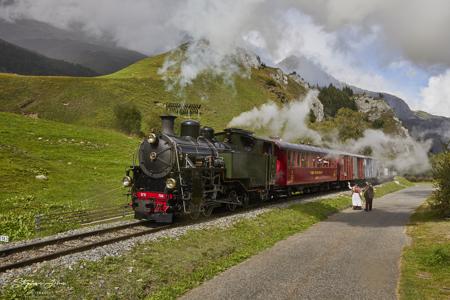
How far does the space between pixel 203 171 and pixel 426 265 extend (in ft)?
27.9

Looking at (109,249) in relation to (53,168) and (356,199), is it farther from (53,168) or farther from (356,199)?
(53,168)

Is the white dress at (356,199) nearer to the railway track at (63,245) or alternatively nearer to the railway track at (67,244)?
the railway track at (67,244)

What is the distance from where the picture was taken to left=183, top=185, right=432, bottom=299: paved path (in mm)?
8414

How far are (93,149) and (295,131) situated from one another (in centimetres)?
2093

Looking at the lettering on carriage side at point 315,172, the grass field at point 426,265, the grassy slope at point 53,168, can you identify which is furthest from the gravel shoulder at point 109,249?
the lettering on carriage side at point 315,172

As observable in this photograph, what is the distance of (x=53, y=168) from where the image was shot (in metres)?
26.6

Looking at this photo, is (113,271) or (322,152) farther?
(322,152)

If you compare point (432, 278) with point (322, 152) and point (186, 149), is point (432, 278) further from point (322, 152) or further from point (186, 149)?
point (322, 152)

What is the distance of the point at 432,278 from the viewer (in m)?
9.66

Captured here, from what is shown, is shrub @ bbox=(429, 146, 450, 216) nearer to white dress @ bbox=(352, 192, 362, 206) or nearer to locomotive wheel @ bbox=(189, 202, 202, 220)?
white dress @ bbox=(352, 192, 362, 206)

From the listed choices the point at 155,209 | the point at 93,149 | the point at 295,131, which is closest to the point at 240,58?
the point at 295,131

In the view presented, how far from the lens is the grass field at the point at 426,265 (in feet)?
28.2

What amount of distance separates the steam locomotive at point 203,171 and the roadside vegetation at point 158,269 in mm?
2167

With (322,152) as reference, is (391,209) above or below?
below
